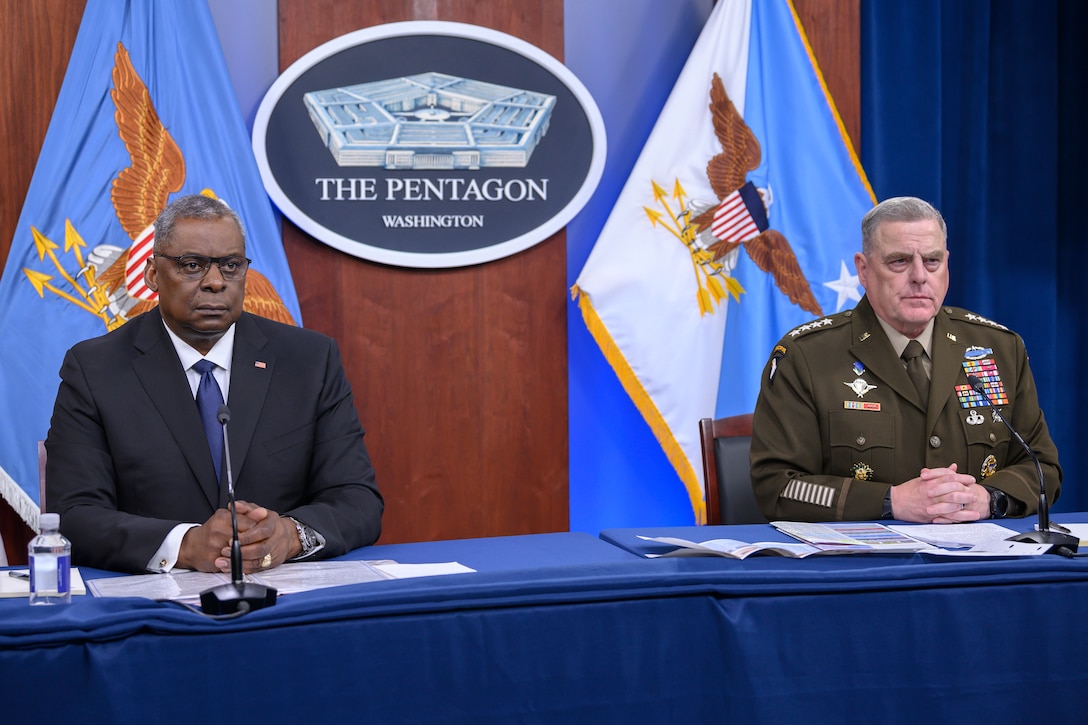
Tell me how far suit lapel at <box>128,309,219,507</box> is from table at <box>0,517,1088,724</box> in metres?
0.79

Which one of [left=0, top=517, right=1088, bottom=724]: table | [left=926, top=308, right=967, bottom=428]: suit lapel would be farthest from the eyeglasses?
[left=926, top=308, right=967, bottom=428]: suit lapel

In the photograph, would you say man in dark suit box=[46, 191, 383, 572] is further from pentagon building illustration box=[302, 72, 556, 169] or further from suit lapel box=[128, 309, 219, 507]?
pentagon building illustration box=[302, 72, 556, 169]

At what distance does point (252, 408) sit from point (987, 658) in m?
1.41

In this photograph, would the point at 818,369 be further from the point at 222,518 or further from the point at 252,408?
the point at 222,518

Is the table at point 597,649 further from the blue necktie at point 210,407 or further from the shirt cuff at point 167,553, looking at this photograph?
the blue necktie at point 210,407

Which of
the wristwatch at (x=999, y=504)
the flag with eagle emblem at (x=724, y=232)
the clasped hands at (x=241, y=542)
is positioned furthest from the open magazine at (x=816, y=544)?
the flag with eagle emblem at (x=724, y=232)

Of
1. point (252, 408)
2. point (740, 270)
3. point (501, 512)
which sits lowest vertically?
point (501, 512)

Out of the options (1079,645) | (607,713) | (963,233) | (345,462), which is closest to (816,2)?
(963,233)

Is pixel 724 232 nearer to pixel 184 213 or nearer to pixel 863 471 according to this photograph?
pixel 863 471

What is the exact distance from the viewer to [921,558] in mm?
1615

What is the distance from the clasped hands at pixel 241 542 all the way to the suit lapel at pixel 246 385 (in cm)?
38

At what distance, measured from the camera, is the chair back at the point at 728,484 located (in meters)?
2.57

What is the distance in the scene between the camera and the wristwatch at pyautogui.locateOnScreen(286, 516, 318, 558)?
1833 millimetres

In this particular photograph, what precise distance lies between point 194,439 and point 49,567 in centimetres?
65
